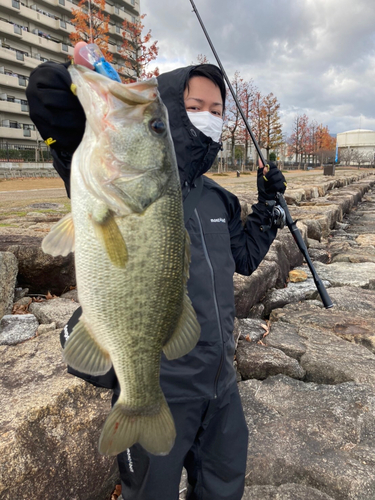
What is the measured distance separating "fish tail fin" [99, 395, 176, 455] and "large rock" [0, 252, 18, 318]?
6.50 ft

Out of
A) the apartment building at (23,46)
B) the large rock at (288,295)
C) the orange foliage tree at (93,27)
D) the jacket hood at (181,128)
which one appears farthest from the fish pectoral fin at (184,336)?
the apartment building at (23,46)

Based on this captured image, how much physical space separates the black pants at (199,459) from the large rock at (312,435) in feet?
1.27

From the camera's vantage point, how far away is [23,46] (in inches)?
1582

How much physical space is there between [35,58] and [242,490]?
1949 inches

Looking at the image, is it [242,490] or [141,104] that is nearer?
[141,104]

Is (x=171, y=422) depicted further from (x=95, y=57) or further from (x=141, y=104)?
(x=95, y=57)

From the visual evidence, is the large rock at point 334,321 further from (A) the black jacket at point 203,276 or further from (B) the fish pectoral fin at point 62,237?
(B) the fish pectoral fin at point 62,237

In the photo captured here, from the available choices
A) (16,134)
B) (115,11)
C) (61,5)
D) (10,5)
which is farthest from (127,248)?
(115,11)

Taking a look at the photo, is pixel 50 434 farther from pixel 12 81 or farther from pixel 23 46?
pixel 23 46

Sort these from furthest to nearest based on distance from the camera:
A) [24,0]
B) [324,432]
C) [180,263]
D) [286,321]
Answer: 1. [24,0]
2. [286,321]
3. [324,432]
4. [180,263]

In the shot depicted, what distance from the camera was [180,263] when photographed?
58.1 inches

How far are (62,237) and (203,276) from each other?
822 mm

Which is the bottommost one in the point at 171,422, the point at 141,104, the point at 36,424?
the point at 36,424

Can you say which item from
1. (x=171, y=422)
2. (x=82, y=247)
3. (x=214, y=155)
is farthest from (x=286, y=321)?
(x=82, y=247)
